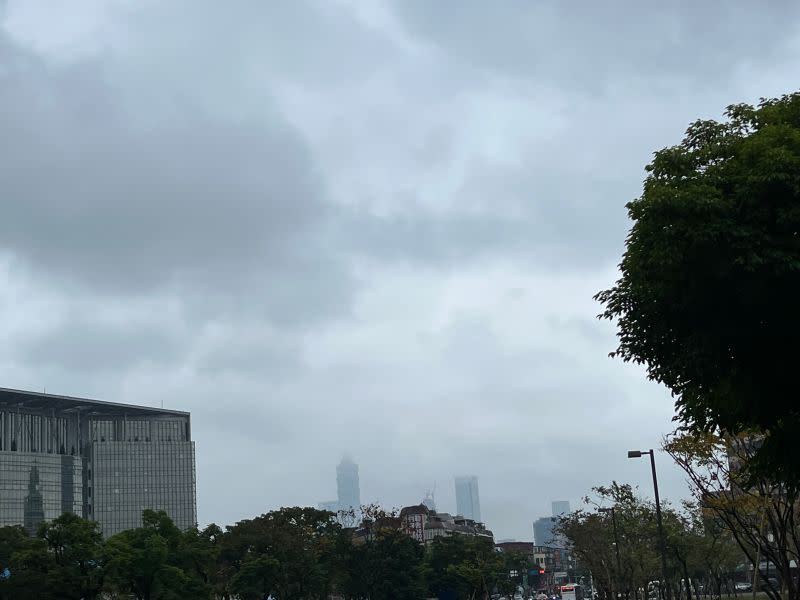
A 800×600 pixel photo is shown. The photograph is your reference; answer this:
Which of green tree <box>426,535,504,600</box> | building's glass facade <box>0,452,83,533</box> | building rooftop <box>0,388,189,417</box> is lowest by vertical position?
green tree <box>426,535,504,600</box>

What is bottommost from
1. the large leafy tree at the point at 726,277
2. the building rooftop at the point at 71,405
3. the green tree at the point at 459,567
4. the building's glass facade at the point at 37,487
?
the green tree at the point at 459,567

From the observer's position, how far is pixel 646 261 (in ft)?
61.3

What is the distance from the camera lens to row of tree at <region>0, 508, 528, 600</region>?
59969 mm

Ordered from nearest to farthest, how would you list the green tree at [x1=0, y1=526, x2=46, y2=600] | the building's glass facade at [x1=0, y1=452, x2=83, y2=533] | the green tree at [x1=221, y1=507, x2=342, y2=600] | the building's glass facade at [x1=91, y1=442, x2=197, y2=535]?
the green tree at [x1=0, y1=526, x2=46, y2=600] → the green tree at [x1=221, y1=507, x2=342, y2=600] → the building's glass facade at [x1=0, y1=452, x2=83, y2=533] → the building's glass facade at [x1=91, y1=442, x2=197, y2=535]

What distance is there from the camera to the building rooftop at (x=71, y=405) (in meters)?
165

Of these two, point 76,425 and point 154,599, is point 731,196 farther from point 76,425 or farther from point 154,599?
point 76,425

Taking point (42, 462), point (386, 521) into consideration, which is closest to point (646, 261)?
point (386, 521)

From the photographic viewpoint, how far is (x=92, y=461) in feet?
584

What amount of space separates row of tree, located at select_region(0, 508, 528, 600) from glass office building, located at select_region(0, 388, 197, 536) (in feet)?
248

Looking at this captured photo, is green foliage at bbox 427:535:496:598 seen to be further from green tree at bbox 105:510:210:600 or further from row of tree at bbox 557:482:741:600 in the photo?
green tree at bbox 105:510:210:600

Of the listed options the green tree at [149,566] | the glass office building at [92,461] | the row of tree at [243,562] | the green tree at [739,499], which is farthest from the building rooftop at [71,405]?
the green tree at [739,499]

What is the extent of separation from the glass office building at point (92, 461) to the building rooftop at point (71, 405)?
0.18 m

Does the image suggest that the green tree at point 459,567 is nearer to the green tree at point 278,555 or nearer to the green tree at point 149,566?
the green tree at point 278,555

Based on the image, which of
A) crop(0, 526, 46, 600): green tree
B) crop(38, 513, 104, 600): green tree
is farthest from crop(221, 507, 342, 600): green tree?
crop(0, 526, 46, 600): green tree
